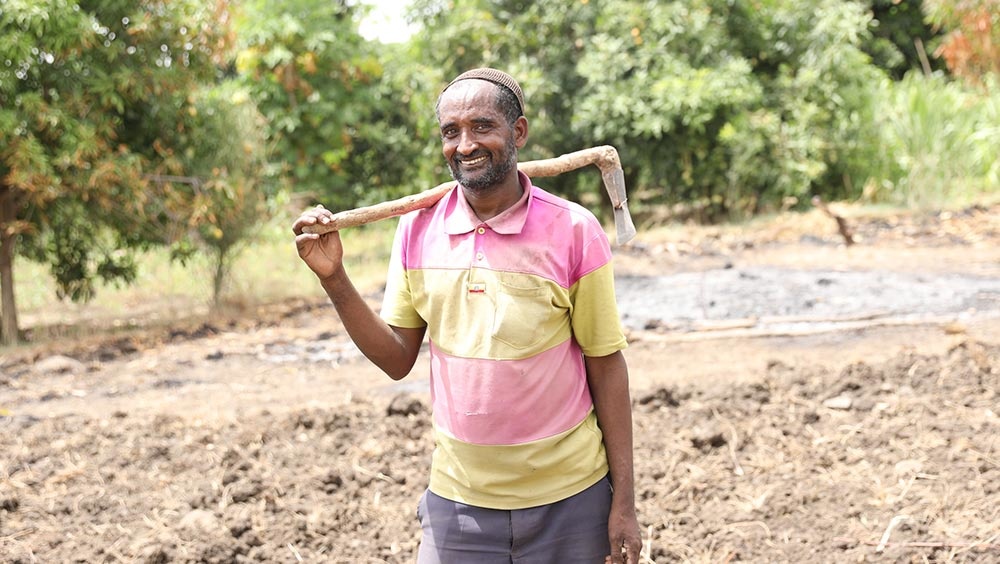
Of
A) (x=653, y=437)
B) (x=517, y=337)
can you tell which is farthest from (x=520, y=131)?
(x=653, y=437)

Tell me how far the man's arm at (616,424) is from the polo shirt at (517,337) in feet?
0.15

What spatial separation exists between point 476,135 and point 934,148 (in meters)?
11.9

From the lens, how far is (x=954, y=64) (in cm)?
1182

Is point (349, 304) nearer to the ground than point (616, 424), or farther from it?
farther from it

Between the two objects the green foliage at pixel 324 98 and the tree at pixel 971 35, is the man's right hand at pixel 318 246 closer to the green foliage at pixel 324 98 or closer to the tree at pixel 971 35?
the green foliage at pixel 324 98

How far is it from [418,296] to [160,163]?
22.6ft

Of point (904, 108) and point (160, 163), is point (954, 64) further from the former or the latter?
point (160, 163)

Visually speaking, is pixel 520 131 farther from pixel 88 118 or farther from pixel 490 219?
pixel 88 118

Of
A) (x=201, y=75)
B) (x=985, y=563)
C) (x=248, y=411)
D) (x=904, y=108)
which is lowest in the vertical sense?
(x=985, y=563)

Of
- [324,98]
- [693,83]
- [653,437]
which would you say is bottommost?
[653,437]

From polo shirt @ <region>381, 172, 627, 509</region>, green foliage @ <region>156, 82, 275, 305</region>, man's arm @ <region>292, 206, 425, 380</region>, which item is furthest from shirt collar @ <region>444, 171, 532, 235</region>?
green foliage @ <region>156, 82, 275, 305</region>

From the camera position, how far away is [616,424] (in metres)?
1.98

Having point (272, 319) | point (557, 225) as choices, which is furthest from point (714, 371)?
point (272, 319)

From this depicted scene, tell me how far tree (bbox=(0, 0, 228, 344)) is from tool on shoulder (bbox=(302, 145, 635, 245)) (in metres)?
Result: 5.74
